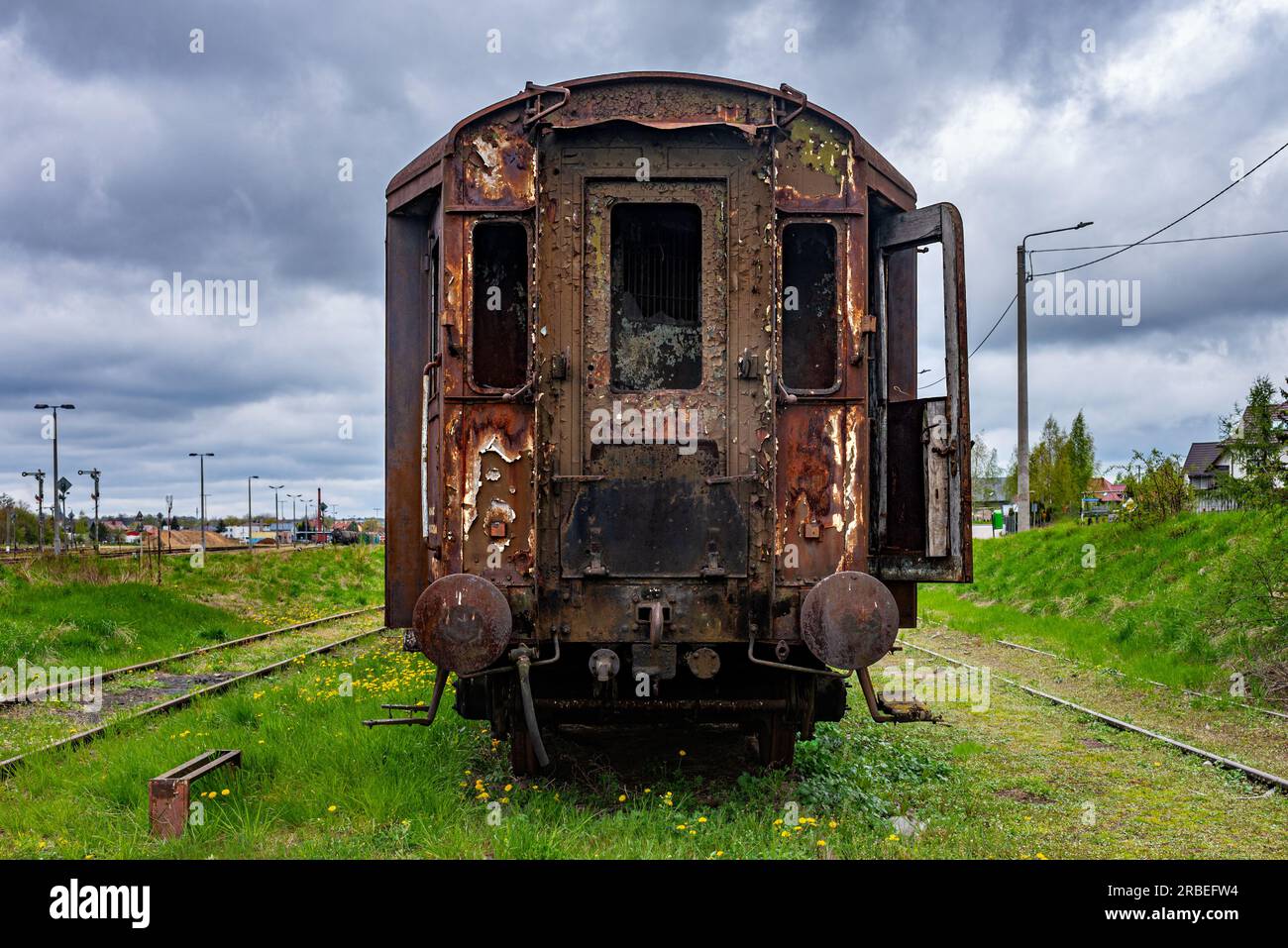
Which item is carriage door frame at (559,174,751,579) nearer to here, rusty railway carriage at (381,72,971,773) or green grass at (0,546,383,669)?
rusty railway carriage at (381,72,971,773)

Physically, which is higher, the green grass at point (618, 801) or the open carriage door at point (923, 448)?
the open carriage door at point (923, 448)

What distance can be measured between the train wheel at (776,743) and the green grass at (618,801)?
4.1 inches

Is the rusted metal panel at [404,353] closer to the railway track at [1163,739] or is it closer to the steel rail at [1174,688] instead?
the railway track at [1163,739]

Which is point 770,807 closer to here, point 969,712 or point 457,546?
point 457,546

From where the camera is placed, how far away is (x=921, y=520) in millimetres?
6098

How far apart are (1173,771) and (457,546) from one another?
17.9 ft

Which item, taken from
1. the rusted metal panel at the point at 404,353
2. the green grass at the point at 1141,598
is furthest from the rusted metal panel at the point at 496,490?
the green grass at the point at 1141,598

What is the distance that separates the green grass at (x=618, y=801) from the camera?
5.17 m

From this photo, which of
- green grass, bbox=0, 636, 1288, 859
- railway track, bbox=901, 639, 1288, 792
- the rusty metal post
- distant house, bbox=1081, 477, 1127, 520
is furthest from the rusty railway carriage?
distant house, bbox=1081, 477, 1127, 520

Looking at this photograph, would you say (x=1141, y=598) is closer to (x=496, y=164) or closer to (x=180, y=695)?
(x=496, y=164)

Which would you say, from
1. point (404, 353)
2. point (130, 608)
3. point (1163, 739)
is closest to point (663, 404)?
point (404, 353)

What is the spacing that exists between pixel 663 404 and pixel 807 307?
119 centimetres

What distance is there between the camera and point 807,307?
611 cm
